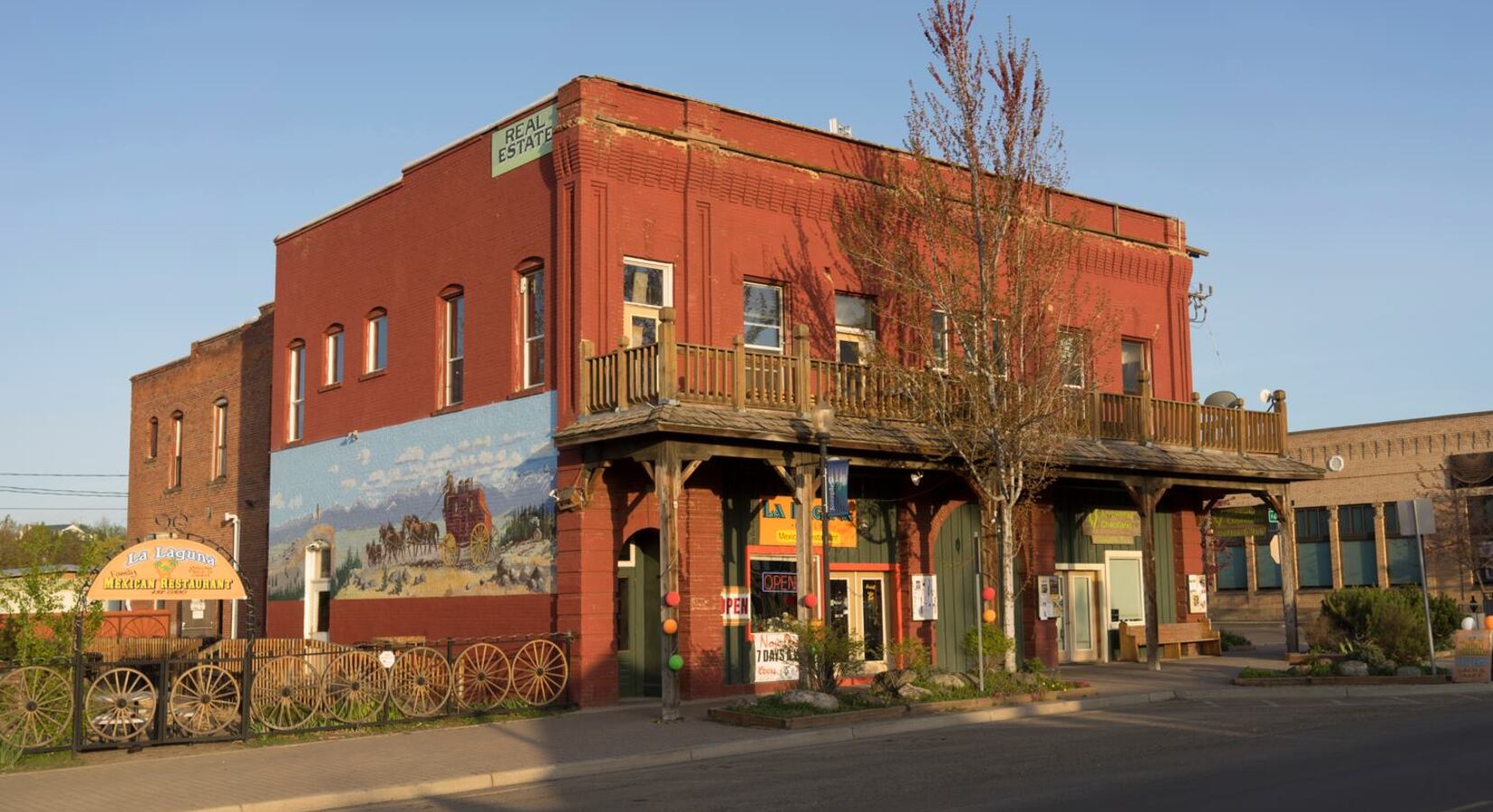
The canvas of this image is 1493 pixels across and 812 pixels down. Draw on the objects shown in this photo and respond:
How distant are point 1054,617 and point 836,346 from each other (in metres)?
7.54

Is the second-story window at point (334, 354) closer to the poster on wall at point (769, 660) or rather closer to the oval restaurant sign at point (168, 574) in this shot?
the oval restaurant sign at point (168, 574)

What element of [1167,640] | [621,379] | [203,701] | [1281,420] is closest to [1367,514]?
[1281,420]

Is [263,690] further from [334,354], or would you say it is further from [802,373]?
[334,354]

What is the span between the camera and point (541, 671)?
19781 mm

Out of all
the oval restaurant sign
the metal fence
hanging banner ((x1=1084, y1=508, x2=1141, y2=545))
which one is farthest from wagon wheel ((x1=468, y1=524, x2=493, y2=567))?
hanging banner ((x1=1084, y1=508, x2=1141, y2=545))

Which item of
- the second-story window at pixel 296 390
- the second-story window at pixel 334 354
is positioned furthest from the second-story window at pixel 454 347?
the second-story window at pixel 296 390

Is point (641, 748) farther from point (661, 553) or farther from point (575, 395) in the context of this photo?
point (575, 395)

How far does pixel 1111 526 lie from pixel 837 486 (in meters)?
12.6

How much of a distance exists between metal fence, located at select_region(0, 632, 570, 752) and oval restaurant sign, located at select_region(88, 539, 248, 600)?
97 cm

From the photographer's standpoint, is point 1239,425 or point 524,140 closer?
point 524,140

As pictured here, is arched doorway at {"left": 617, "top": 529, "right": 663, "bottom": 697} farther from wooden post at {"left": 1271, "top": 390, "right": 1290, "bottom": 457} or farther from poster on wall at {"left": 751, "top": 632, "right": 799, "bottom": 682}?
wooden post at {"left": 1271, "top": 390, "right": 1290, "bottom": 457}

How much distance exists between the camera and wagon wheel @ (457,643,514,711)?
63.7 ft

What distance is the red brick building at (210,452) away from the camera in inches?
1249

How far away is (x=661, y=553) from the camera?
61.5 feet
